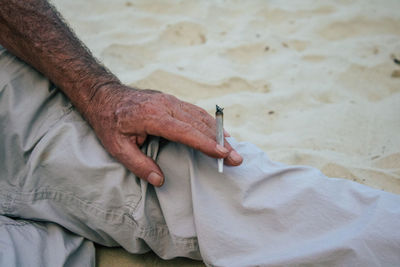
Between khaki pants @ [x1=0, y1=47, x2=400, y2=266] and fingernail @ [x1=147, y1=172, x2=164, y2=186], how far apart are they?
0.04 m

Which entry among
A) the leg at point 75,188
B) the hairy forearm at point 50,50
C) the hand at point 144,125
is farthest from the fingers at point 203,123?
the hairy forearm at point 50,50

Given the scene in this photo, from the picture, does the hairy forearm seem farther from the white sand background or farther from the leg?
the white sand background

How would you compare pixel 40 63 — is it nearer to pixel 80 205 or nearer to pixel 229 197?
pixel 80 205

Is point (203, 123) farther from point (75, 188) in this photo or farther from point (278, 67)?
point (278, 67)

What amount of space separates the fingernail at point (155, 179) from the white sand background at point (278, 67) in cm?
32

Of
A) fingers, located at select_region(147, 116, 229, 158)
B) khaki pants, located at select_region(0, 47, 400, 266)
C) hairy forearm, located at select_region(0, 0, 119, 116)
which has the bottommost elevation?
khaki pants, located at select_region(0, 47, 400, 266)

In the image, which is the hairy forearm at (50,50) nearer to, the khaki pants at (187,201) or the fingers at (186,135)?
the khaki pants at (187,201)

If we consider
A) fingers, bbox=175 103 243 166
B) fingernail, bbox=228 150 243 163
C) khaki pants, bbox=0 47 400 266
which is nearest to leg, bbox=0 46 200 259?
khaki pants, bbox=0 47 400 266

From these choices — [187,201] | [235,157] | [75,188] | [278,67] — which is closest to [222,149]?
[235,157]

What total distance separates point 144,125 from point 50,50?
17.7 inches

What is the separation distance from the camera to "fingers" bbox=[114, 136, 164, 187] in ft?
3.05

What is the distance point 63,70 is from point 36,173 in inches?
13.5

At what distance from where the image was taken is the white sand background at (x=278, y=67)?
1489 millimetres

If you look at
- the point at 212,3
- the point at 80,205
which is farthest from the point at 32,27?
the point at 212,3
